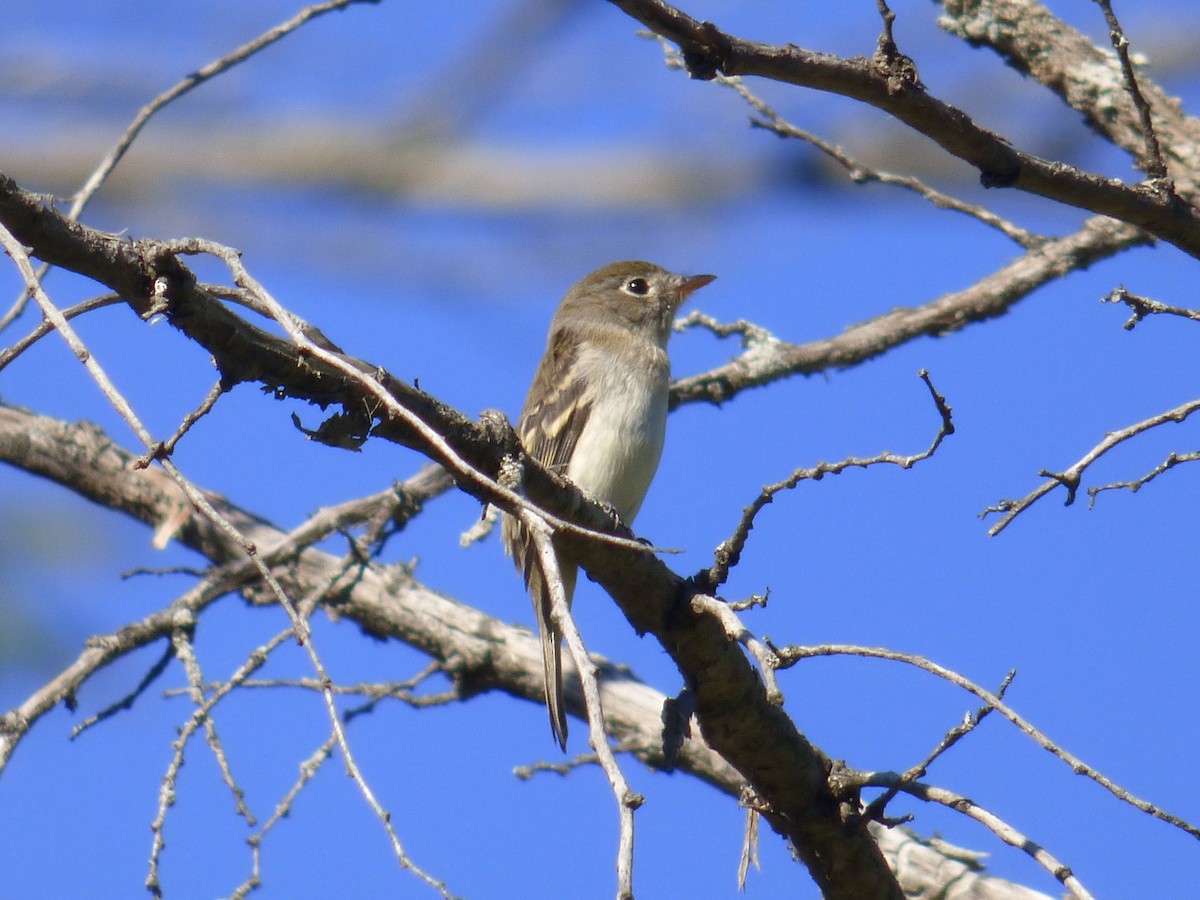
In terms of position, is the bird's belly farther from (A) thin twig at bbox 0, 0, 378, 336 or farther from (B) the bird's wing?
(A) thin twig at bbox 0, 0, 378, 336

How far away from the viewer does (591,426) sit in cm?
595

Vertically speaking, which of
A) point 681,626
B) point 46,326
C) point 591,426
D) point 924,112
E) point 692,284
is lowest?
point 46,326

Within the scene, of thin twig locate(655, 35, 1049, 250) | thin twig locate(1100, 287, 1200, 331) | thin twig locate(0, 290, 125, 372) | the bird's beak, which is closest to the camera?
thin twig locate(0, 290, 125, 372)

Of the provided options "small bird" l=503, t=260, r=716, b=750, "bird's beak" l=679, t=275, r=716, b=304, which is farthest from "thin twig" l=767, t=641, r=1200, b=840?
"bird's beak" l=679, t=275, r=716, b=304

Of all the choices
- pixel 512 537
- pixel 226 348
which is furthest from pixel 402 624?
pixel 226 348

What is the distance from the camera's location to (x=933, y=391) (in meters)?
2.86

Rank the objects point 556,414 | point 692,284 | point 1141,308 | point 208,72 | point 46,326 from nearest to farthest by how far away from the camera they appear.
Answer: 1. point 46,326
2. point 1141,308
3. point 208,72
4. point 556,414
5. point 692,284

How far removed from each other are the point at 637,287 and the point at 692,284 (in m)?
0.31

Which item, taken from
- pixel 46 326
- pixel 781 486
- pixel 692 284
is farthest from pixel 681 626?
pixel 692 284

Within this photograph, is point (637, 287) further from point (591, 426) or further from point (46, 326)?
point (46, 326)

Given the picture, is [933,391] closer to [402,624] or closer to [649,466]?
[649,466]

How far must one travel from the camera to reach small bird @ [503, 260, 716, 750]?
5602mm

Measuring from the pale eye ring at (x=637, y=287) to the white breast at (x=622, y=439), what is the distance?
1270 mm

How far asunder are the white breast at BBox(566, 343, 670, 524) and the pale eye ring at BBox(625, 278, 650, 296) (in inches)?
50.0
